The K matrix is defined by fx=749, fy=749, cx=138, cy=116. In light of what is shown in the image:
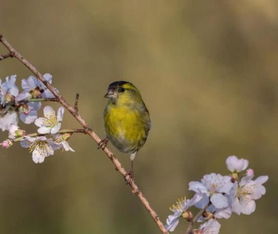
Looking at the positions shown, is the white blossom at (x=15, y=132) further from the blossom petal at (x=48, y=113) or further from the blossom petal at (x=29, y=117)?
the blossom petal at (x=48, y=113)

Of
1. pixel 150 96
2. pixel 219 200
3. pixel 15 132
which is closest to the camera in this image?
pixel 219 200

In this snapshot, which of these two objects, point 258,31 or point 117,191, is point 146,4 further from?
point 117,191

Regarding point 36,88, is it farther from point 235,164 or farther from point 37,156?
point 235,164

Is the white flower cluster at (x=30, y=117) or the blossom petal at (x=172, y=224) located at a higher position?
the white flower cluster at (x=30, y=117)

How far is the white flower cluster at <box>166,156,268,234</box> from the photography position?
2559mm

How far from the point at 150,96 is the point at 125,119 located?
3.82 m

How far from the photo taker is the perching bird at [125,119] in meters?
4.36

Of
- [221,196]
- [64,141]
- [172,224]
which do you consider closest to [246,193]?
[221,196]

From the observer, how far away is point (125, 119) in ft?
14.7

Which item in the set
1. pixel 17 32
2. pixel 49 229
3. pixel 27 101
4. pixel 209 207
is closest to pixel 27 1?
pixel 17 32

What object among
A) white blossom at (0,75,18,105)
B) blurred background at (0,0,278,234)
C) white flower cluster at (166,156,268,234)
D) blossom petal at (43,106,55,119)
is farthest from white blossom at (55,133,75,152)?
blurred background at (0,0,278,234)

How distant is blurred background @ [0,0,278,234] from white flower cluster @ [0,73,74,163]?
347 cm

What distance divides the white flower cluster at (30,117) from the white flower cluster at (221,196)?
0.66m

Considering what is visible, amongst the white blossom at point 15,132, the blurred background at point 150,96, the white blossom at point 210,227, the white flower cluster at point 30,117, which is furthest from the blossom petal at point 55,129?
the blurred background at point 150,96
